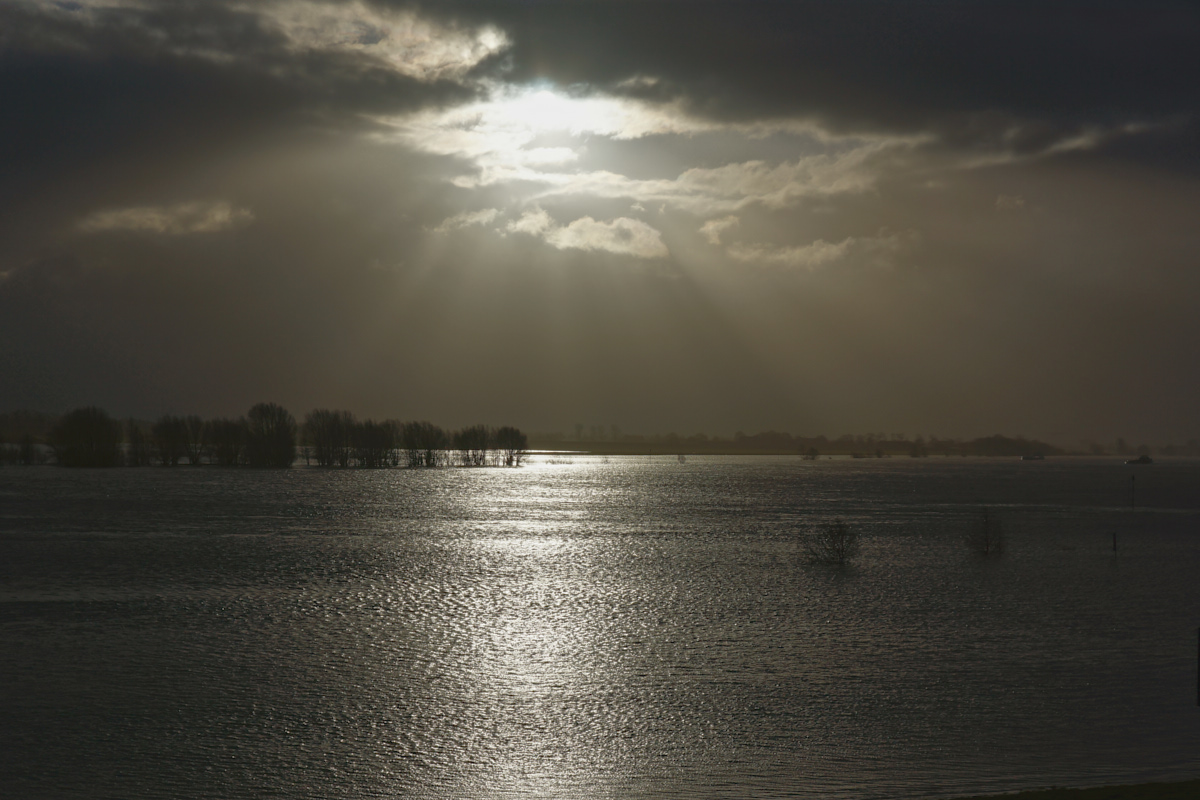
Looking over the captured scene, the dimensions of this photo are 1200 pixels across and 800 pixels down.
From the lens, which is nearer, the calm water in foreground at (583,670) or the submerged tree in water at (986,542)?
the calm water in foreground at (583,670)

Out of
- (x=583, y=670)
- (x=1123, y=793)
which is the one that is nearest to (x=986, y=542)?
(x=583, y=670)

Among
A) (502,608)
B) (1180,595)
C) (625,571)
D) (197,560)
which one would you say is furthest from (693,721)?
(197,560)

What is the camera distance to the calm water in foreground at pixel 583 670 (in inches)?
715

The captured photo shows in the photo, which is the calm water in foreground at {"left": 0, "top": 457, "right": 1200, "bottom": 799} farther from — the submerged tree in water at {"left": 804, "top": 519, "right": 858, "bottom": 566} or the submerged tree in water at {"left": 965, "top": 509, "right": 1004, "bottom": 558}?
the submerged tree in water at {"left": 804, "top": 519, "right": 858, "bottom": 566}

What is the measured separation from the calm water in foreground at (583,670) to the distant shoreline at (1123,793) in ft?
6.93

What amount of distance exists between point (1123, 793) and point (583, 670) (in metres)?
15.4

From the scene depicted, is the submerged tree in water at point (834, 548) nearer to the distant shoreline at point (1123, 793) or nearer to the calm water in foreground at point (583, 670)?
the calm water in foreground at point (583, 670)

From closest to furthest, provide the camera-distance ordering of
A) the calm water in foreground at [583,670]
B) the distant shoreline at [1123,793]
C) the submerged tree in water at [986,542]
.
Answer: the distant shoreline at [1123,793] < the calm water in foreground at [583,670] < the submerged tree in water at [986,542]

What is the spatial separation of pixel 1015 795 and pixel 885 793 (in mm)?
2564

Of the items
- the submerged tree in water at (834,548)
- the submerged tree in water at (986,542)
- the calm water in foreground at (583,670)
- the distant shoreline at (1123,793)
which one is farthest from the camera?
the submerged tree in water at (986,542)

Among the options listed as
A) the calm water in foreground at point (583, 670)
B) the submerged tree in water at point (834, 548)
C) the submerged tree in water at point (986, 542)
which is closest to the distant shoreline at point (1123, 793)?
the calm water in foreground at point (583, 670)

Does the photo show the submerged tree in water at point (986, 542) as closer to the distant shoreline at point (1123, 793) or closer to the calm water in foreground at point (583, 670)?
the calm water in foreground at point (583, 670)

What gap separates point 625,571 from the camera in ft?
161

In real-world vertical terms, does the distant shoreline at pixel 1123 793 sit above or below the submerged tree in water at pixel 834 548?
above
